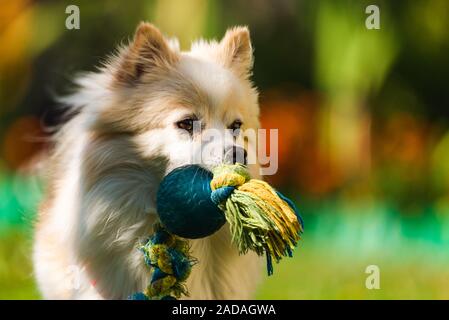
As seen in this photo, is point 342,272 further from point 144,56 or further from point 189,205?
point 144,56

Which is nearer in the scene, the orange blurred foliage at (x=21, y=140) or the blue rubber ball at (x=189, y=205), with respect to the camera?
the blue rubber ball at (x=189, y=205)

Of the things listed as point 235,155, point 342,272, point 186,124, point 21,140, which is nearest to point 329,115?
point 342,272

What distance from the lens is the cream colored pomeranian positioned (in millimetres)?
2768

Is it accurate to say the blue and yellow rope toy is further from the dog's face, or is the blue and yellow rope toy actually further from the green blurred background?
the green blurred background

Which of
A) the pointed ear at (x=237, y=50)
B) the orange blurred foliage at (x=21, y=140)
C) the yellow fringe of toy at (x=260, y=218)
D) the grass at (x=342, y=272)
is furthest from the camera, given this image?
the orange blurred foliage at (x=21, y=140)

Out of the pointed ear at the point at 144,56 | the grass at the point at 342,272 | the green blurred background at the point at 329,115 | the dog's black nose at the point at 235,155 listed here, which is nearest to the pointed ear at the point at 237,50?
the pointed ear at the point at 144,56

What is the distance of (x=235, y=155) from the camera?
253cm

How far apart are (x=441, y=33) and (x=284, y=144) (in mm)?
1205

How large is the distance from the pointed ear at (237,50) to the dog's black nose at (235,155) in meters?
0.63

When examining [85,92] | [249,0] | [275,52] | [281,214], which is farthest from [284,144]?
[281,214]

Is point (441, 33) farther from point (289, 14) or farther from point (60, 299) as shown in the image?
point (60, 299)

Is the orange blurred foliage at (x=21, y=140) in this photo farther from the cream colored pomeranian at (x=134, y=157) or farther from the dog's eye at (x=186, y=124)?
the dog's eye at (x=186, y=124)

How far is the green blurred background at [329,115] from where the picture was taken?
380cm
